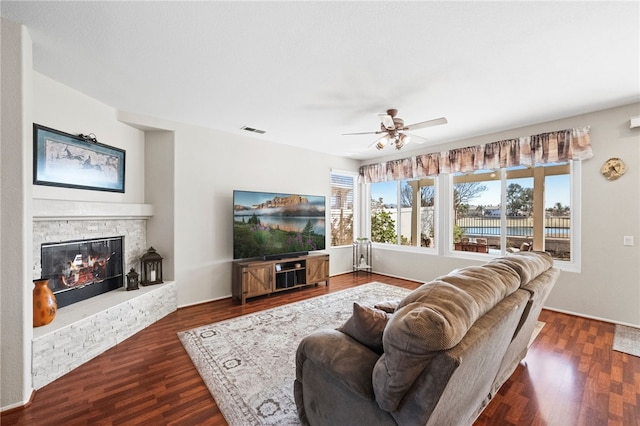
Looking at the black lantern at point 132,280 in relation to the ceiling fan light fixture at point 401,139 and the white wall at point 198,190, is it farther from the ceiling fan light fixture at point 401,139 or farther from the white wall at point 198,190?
the ceiling fan light fixture at point 401,139

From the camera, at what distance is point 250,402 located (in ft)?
6.16

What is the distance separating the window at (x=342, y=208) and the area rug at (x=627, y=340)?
4.09m

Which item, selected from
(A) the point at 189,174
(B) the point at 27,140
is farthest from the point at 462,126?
(B) the point at 27,140

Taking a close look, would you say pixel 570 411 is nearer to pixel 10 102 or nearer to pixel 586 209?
pixel 586 209

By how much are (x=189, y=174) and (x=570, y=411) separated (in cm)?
448

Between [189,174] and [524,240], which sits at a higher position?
[189,174]

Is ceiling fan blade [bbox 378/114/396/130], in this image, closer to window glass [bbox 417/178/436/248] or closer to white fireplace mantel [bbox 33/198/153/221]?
window glass [bbox 417/178/436/248]

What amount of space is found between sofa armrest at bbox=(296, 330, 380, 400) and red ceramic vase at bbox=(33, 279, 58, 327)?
2.23 metres

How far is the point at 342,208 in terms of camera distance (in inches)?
233

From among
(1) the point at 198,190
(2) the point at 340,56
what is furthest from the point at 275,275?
(2) the point at 340,56

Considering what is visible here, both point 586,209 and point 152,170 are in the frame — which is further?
point 152,170

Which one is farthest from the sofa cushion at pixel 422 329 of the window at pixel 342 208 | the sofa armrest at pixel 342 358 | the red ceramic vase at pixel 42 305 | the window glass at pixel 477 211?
the window at pixel 342 208

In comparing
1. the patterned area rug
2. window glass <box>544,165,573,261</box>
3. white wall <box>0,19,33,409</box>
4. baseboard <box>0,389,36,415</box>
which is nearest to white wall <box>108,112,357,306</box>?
the patterned area rug

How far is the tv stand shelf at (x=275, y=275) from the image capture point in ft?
12.8
